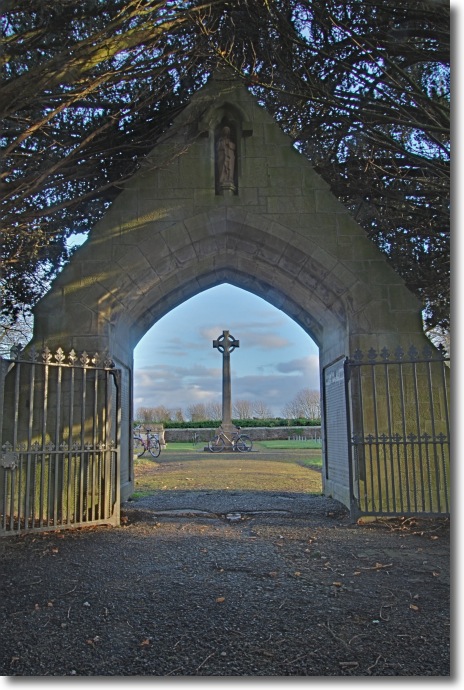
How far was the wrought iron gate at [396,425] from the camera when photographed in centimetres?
794

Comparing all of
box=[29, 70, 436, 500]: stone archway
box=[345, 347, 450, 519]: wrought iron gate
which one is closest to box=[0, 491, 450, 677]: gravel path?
box=[345, 347, 450, 519]: wrought iron gate

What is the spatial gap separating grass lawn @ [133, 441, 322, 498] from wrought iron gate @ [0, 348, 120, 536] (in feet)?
11.4

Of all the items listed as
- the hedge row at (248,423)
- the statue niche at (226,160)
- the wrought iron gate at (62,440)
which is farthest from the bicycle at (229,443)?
the statue niche at (226,160)

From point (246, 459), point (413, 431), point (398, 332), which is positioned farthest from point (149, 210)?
point (246, 459)

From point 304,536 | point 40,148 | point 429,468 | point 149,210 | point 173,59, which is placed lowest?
point 304,536

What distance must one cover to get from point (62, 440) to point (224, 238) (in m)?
4.16

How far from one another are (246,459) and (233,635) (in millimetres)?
16764

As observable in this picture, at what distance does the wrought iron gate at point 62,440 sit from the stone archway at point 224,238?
0.65 m

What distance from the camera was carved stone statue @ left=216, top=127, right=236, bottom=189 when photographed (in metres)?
9.02

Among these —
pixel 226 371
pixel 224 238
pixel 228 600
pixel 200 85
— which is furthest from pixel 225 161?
pixel 226 371

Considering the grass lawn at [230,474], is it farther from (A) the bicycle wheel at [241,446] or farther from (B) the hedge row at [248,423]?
(B) the hedge row at [248,423]

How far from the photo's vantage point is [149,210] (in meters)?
8.93

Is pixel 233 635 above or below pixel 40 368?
below

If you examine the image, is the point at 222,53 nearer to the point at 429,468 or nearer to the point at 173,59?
the point at 173,59
